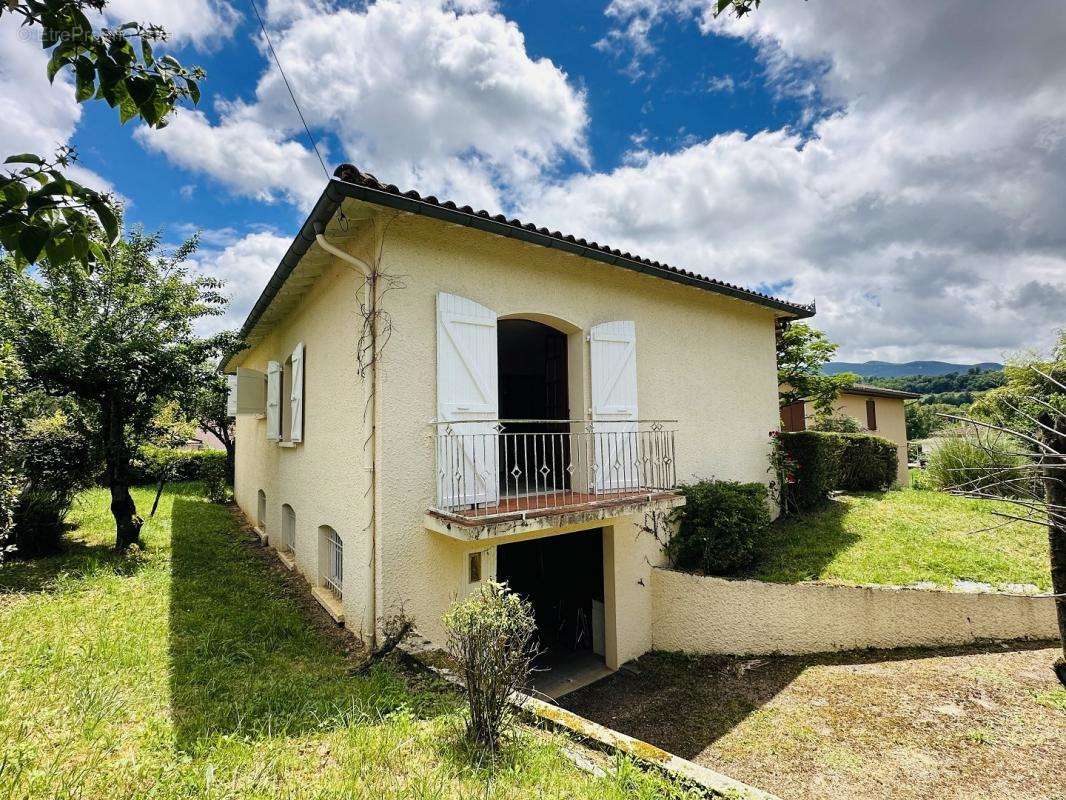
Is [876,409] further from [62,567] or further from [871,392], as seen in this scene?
[62,567]

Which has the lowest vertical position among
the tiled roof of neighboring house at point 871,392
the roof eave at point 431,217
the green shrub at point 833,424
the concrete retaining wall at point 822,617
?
the concrete retaining wall at point 822,617

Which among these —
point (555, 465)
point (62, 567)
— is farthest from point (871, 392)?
point (62, 567)

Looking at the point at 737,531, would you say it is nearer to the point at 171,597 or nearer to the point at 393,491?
the point at 393,491

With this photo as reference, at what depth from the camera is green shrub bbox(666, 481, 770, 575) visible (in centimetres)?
752

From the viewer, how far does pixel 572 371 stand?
24.1 ft

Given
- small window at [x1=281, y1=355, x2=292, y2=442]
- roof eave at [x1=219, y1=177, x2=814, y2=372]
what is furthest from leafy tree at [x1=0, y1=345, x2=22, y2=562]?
small window at [x1=281, y1=355, x2=292, y2=442]

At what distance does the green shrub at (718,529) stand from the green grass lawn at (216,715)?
464cm

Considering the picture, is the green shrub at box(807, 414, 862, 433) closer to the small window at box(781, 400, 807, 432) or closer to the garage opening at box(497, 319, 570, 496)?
the small window at box(781, 400, 807, 432)

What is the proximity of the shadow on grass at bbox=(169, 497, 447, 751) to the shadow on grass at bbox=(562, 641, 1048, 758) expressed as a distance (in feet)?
9.56

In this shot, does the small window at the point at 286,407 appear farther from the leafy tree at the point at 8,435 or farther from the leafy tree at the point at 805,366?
the leafy tree at the point at 805,366

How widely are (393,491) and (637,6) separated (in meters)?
5.74

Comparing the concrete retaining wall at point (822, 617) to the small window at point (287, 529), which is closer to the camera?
the concrete retaining wall at point (822, 617)

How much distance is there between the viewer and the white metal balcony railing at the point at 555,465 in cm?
560

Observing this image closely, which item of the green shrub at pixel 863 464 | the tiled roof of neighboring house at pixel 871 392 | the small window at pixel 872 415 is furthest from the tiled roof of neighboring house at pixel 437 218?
the small window at pixel 872 415
